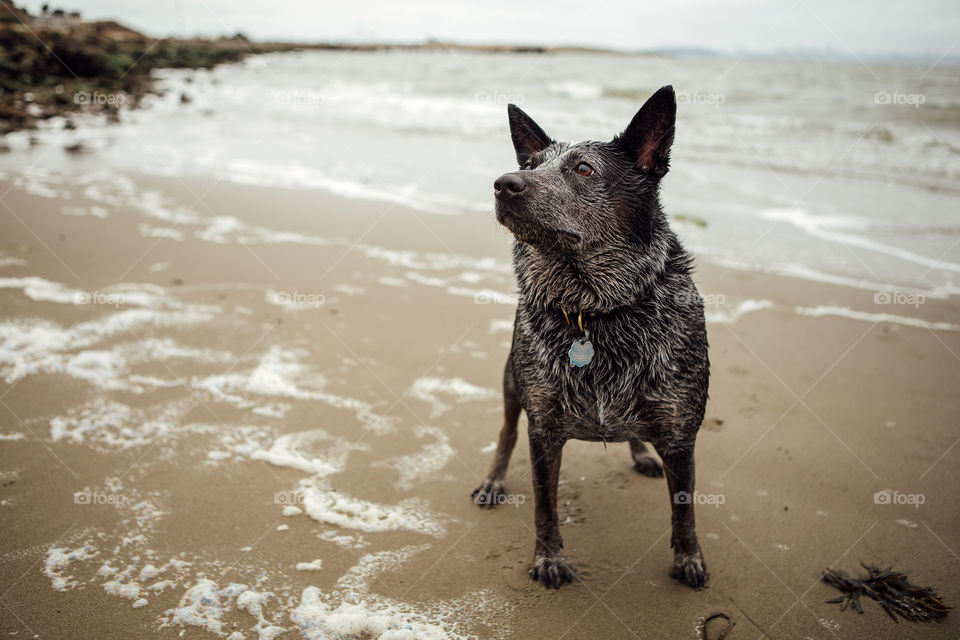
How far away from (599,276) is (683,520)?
4.35 ft

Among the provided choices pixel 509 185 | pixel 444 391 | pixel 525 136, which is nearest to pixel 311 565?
pixel 444 391

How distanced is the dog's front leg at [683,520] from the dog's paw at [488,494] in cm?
107

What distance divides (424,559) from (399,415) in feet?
4.81

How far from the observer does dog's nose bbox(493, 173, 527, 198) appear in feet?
8.50

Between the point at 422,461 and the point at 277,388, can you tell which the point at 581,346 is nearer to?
the point at 422,461

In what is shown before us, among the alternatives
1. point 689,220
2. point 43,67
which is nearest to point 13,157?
point 689,220

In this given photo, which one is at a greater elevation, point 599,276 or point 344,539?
point 599,276

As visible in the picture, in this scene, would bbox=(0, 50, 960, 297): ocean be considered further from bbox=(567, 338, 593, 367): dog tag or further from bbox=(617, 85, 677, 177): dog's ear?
bbox=(567, 338, 593, 367): dog tag

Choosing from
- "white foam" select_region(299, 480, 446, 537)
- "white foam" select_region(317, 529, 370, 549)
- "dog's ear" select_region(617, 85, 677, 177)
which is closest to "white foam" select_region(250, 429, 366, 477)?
"white foam" select_region(299, 480, 446, 537)

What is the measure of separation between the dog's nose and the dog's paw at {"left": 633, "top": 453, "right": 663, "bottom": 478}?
2171 millimetres

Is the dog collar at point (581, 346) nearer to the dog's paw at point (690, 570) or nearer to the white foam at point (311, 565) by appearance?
the dog's paw at point (690, 570)

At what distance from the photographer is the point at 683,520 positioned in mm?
3029

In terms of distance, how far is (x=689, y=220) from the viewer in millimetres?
8938

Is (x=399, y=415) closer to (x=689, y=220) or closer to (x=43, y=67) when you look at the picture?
(x=689, y=220)
